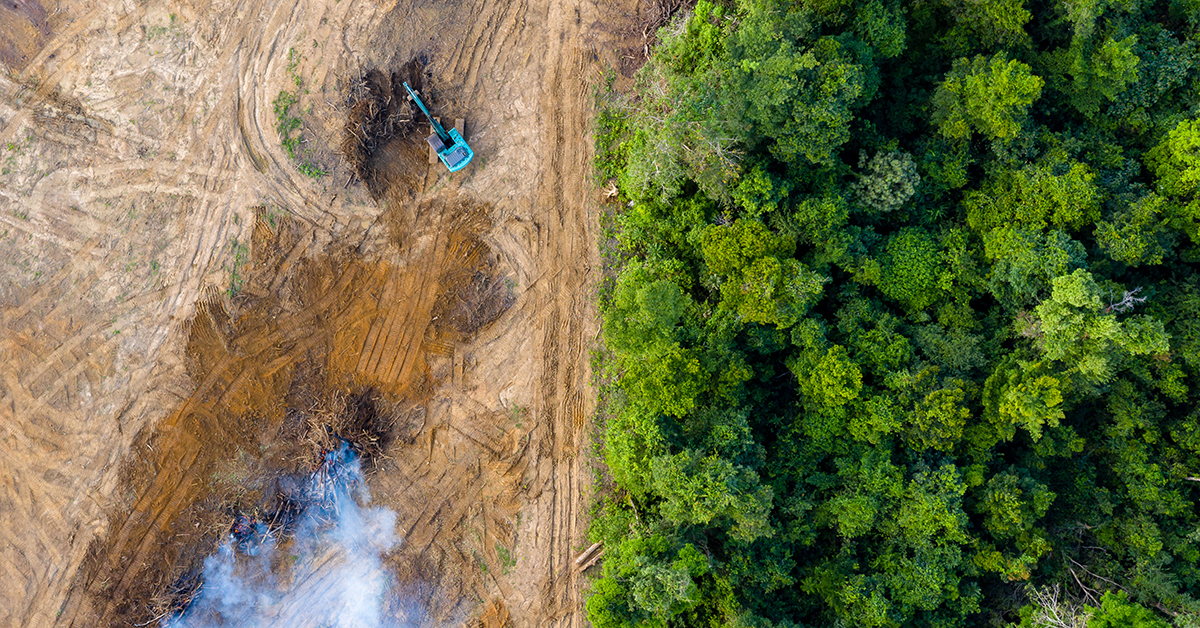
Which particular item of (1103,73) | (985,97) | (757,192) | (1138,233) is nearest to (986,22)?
(985,97)

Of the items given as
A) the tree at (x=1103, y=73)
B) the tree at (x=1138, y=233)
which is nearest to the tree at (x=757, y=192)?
the tree at (x=1138, y=233)

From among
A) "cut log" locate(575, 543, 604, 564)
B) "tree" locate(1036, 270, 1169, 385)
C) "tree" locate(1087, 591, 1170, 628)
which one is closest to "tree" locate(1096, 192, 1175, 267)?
"tree" locate(1036, 270, 1169, 385)

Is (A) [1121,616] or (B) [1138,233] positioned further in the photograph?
(B) [1138,233]

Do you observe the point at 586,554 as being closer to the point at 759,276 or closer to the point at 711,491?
the point at 711,491

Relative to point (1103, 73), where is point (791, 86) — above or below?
above

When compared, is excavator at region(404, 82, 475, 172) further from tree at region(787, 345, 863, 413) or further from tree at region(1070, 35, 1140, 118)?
tree at region(1070, 35, 1140, 118)

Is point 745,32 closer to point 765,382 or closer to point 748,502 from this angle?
point 765,382
